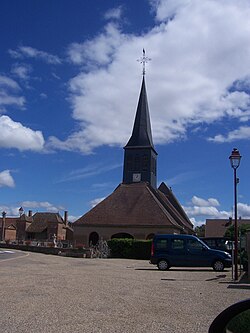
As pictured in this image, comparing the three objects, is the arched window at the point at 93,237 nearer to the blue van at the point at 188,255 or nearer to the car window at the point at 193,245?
the blue van at the point at 188,255

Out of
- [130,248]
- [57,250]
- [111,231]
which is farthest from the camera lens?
[111,231]

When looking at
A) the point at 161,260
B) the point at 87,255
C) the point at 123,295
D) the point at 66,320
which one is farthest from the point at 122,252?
the point at 66,320

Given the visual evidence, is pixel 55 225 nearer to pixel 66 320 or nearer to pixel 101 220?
pixel 101 220

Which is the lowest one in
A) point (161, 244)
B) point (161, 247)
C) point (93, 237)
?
point (161, 247)

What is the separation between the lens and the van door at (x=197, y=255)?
22.9 m

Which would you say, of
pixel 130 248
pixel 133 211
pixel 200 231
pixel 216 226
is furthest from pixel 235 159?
pixel 200 231

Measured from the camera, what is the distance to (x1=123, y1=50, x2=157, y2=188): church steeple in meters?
62.5

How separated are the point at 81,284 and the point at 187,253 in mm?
9871

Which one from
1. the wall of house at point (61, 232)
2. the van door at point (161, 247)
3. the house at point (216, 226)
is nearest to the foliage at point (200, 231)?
the house at point (216, 226)

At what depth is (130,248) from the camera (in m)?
36.6

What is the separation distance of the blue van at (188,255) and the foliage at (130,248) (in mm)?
12414

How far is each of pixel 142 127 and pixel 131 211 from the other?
1667cm

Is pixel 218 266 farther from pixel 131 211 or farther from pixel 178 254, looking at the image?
pixel 131 211

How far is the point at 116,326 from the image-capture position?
7672mm
